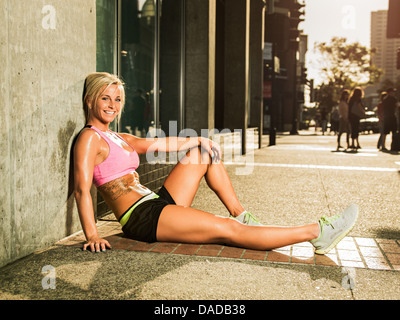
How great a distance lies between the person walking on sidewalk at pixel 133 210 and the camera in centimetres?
331

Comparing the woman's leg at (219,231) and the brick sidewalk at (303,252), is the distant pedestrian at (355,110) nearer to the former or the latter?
the brick sidewalk at (303,252)

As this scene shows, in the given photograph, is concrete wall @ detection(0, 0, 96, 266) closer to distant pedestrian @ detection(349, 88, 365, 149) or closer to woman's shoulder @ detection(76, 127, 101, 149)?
woman's shoulder @ detection(76, 127, 101, 149)

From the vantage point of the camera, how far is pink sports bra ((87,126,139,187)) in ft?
11.4

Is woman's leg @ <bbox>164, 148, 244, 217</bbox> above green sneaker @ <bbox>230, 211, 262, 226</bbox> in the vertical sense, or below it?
above

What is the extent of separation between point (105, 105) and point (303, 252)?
79.7 inches

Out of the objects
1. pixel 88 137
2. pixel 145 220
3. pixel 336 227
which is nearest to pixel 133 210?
pixel 145 220

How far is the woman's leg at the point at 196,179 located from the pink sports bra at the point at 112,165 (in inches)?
19.4

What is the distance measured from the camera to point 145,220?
11.3 feet

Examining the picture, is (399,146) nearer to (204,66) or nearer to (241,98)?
(241,98)

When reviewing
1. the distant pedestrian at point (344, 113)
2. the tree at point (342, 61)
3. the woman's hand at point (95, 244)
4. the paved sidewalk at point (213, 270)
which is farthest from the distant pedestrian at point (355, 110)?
the tree at point (342, 61)

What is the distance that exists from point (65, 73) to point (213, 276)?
2.18 m

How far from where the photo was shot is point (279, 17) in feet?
122

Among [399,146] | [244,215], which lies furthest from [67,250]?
[399,146]

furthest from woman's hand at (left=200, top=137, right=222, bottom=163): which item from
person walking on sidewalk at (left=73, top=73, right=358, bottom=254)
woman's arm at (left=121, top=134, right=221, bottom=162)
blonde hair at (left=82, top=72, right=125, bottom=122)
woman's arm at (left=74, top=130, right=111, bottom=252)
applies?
woman's arm at (left=74, top=130, right=111, bottom=252)
